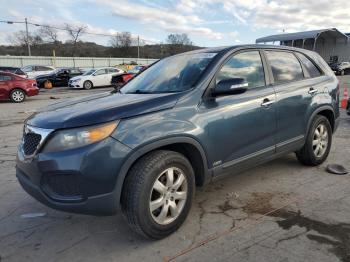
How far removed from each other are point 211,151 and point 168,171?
0.55 metres

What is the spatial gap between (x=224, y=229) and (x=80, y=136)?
164cm

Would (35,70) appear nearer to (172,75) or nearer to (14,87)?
(14,87)

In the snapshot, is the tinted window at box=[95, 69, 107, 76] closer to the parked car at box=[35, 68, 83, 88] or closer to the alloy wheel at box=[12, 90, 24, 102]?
the parked car at box=[35, 68, 83, 88]

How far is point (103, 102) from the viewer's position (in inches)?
138

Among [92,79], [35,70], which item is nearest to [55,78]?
[35,70]

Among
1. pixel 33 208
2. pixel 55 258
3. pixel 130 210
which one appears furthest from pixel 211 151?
pixel 33 208

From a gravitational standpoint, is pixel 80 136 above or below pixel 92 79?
above

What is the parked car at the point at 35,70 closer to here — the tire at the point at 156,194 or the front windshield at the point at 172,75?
the front windshield at the point at 172,75

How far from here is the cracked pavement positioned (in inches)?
118

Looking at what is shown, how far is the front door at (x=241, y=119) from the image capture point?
3529 mm

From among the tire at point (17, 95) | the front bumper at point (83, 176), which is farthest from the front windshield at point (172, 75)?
the tire at point (17, 95)

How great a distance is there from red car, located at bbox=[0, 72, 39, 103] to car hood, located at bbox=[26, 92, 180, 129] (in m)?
13.8

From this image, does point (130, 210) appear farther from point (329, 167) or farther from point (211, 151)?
point (329, 167)

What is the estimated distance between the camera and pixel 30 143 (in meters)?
3.21
